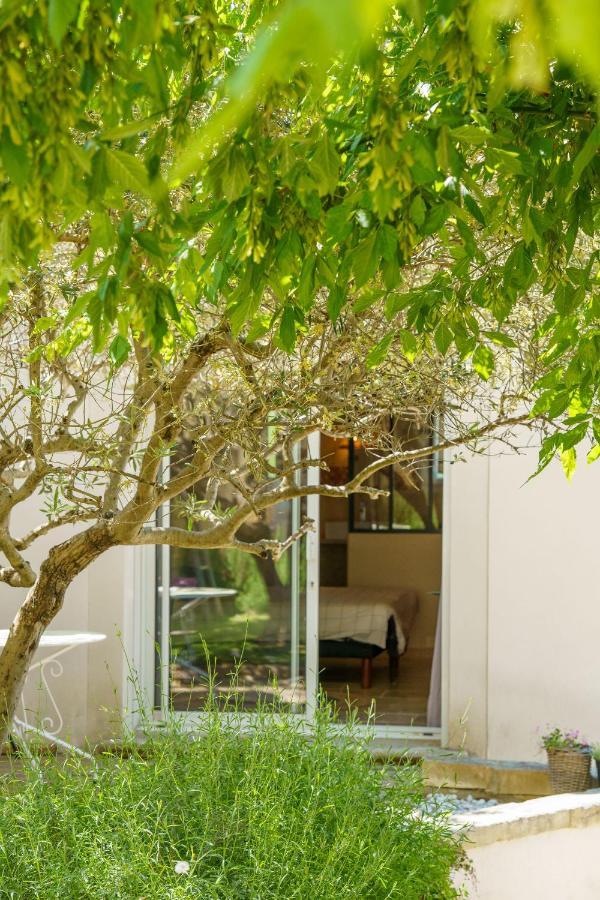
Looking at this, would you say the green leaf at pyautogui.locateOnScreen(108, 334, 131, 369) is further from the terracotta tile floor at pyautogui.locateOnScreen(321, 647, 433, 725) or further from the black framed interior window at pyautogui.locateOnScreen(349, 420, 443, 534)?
the black framed interior window at pyautogui.locateOnScreen(349, 420, 443, 534)

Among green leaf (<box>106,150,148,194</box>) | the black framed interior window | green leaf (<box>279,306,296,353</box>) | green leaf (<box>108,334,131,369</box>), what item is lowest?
the black framed interior window

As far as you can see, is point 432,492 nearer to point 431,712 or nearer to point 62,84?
point 431,712

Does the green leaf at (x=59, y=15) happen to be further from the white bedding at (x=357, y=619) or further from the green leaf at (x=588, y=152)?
the white bedding at (x=357, y=619)

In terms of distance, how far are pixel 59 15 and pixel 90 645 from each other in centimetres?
717

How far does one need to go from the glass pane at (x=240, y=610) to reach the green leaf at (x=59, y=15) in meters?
7.12

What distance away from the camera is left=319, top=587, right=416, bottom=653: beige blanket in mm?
9906

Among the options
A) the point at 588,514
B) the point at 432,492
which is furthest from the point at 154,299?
the point at 432,492

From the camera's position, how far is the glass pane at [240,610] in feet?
27.0

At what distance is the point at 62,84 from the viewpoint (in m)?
1.39

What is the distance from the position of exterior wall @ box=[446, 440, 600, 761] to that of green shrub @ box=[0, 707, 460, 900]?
335 cm

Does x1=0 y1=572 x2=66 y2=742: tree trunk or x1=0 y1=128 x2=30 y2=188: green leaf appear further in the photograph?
x1=0 y1=572 x2=66 y2=742: tree trunk

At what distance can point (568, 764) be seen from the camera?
6.75 metres

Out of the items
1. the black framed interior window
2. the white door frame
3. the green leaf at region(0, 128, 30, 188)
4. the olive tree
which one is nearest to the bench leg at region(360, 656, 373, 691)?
the white door frame

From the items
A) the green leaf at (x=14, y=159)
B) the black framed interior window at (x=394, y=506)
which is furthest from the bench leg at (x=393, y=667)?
the green leaf at (x=14, y=159)
